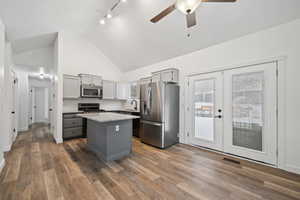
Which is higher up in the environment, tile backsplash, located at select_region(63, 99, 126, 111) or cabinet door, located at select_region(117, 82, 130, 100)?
cabinet door, located at select_region(117, 82, 130, 100)

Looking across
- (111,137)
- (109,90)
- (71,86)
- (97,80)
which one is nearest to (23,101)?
(71,86)

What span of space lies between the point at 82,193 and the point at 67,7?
4.03 meters

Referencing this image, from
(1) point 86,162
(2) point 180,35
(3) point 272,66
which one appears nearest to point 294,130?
(3) point 272,66

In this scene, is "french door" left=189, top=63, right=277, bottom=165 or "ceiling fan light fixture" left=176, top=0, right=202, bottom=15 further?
"french door" left=189, top=63, right=277, bottom=165

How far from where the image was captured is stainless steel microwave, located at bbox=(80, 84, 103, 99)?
15.0 ft

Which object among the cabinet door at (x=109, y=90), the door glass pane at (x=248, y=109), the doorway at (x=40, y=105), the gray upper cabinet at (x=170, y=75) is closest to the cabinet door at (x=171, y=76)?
the gray upper cabinet at (x=170, y=75)

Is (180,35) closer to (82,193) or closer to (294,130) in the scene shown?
(294,130)

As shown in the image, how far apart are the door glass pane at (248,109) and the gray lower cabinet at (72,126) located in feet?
15.2

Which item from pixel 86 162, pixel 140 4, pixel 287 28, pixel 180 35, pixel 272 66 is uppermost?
pixel 140 4

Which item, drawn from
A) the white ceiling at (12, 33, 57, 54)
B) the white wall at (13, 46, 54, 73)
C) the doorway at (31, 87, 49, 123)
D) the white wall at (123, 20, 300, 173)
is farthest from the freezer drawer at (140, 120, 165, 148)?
the doorway at (31, 87, 49, 123)

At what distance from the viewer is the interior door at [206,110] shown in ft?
10.4

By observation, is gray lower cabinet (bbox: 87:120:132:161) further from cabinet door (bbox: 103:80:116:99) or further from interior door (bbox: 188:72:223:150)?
cabinet door (bbox: 103:80:116:99)

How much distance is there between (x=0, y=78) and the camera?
2268mm

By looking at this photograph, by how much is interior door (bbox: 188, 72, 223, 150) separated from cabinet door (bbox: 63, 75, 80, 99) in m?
3.84
